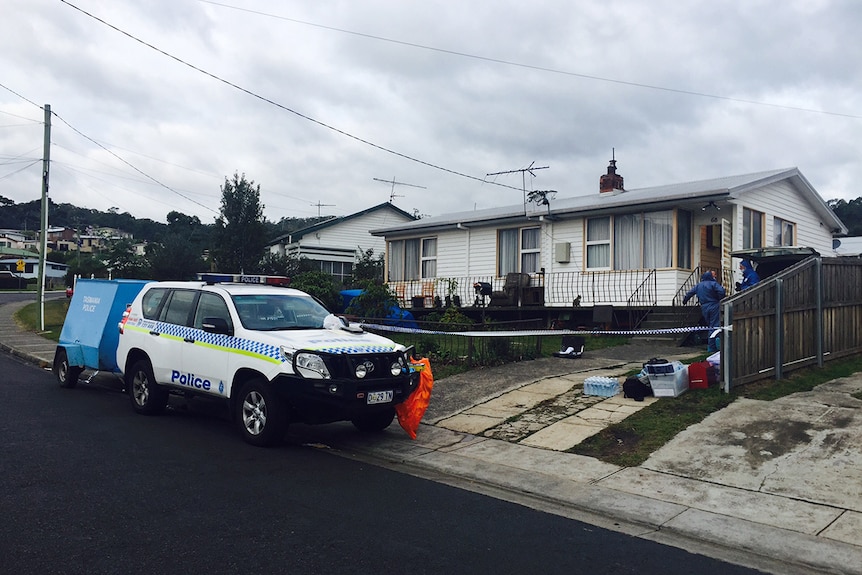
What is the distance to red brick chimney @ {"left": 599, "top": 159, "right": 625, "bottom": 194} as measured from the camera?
70.7ft

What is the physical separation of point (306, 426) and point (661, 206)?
1111cm

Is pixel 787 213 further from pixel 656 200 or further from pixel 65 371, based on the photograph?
pixel 65 371

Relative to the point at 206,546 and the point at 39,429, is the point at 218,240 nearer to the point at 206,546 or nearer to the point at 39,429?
the point at 39,429

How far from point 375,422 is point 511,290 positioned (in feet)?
37.0

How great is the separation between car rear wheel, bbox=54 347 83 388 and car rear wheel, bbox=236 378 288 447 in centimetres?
521

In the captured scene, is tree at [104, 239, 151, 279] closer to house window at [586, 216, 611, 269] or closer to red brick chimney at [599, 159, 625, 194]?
red brick chimney at [599, 159, 625, 194]

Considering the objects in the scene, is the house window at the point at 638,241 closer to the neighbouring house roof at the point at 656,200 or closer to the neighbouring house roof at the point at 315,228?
the neighbouring house roof at the point at 656,200

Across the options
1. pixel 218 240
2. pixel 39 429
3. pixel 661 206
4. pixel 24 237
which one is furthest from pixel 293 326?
pixel 24 237

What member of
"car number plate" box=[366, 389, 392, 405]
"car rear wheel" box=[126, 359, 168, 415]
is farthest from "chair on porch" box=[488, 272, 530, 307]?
"car number plate" box=[366, 389, 392, 405]

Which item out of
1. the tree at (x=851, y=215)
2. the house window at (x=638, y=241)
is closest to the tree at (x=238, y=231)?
the house window at (x=638, y=241)

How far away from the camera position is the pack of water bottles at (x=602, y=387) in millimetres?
9352

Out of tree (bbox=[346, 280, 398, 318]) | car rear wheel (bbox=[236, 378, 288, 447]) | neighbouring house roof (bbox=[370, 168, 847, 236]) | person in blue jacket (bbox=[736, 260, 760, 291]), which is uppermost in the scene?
neighbouring house roof (bbox=[370, 168, 847, 236])

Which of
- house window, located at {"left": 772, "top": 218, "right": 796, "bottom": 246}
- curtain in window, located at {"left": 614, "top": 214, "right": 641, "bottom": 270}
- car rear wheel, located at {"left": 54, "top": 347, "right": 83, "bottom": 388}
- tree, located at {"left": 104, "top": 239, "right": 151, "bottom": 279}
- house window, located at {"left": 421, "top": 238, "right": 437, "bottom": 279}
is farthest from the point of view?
tree, located at {"left": 104, "top": 239, "right": 151, "bottom": 279}

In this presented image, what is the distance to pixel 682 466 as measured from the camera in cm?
668
